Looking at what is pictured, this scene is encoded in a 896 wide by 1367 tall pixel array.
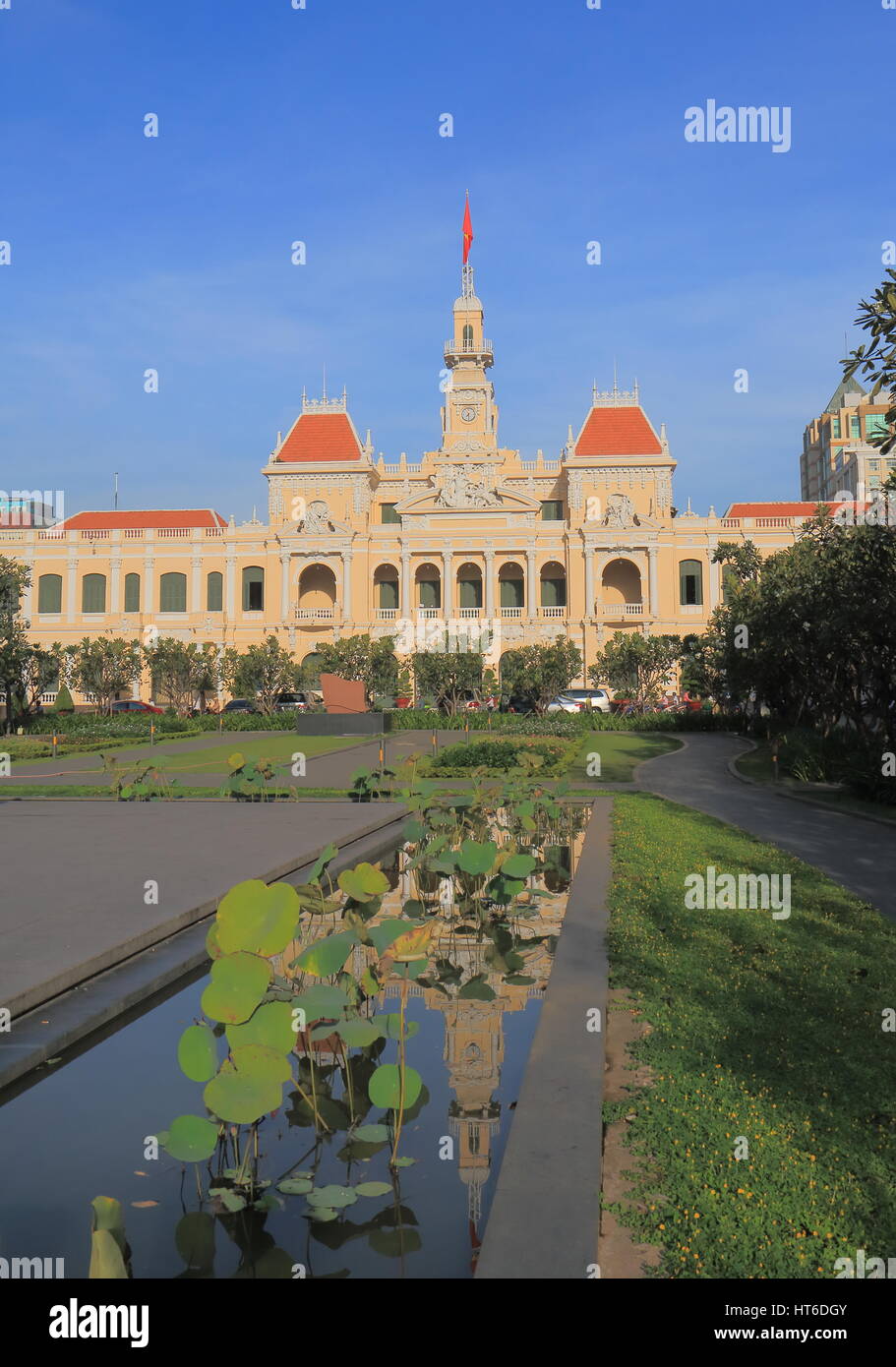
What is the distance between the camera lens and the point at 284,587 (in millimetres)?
62094

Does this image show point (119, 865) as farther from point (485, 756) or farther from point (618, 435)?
point (618, 435)

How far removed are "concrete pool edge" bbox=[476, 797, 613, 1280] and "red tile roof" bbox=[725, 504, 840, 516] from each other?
2339 inches

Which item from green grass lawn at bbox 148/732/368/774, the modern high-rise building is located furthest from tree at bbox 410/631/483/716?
the modern high-rise building

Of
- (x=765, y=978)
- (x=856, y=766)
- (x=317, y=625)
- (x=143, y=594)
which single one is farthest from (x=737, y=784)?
(x=143, y=594)

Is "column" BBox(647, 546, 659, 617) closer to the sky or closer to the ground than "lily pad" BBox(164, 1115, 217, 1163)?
closer to the sky

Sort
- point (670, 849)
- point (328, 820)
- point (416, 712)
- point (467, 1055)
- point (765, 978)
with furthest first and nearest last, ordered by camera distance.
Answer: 1. point (416, 712)
2. point (328, 820)
3. point (670, 849)
4. point (765, 978)
5. point (467, 1055)

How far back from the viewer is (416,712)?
42.5 meters

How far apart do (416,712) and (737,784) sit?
2315 cm

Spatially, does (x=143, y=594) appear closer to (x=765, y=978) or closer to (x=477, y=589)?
(x=477, y=589)

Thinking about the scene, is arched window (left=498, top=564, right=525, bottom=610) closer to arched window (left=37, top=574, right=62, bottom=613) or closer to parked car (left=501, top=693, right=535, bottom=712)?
parked car (left=501, top=693, right=535, bottom=712)

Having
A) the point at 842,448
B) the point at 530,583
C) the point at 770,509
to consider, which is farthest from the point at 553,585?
the point at 842,448

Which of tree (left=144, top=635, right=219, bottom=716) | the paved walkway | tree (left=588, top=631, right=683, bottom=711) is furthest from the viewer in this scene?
tree (left=144, top=635, right=219, bottom=716)

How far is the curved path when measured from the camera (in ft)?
33.3

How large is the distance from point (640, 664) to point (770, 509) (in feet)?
74.0
